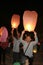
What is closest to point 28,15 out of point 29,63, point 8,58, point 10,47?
point 29,63

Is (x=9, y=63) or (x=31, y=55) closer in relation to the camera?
(x=31, y=55)

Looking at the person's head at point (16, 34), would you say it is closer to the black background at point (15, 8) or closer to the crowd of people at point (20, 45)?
the crowd of people at point (20, 45)

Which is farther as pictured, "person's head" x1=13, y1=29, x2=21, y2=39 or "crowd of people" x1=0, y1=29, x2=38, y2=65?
"person's head" x1=13, y1=29, x2=21, y2=39

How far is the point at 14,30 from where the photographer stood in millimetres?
6707

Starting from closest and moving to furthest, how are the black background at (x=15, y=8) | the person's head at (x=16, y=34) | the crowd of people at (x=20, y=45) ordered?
the crowd of people at (x=20, y=45) → the person's head at (x=16, y=34) → the black background at (x=15, y=8)

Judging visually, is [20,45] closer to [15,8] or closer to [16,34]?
[16,34]

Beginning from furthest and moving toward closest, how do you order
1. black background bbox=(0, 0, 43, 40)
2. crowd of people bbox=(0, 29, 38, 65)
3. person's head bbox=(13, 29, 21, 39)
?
black background bbox=(0, 0, 43, 40)
person's head bbox=(13, 29, 21, 39)
crowd of people bbox=(0, 29, 38, 65)

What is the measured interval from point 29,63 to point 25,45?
1.57 feet

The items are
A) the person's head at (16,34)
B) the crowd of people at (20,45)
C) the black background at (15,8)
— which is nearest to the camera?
the crowd of people at (20,45)

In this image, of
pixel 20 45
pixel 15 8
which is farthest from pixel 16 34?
pixel 15 8

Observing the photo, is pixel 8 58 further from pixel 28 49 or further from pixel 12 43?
pixel 28 49

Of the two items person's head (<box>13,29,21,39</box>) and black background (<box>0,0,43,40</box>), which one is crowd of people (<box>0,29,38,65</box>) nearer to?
person's head (<box>13,29,21,39</box>)

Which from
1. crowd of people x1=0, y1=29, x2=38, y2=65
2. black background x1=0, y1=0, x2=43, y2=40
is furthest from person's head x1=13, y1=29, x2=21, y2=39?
black background x1=0, y1=0, x2=43, y2=40

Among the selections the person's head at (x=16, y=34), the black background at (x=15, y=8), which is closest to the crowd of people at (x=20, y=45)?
the person's head at (x=16, y=34)
